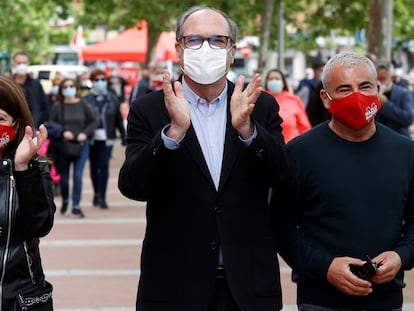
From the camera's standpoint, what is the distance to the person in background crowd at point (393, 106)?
11406 mm

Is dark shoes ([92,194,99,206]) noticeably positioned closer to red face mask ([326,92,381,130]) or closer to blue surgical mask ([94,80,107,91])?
blue surgical mask ([94,80,107,91])

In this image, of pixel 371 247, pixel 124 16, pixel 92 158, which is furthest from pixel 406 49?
pixel 371 247

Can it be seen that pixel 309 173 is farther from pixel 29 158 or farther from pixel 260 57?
pixel 260 57

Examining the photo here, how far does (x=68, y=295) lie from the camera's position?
9.19 meters

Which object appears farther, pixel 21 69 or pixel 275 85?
pixel 21 69

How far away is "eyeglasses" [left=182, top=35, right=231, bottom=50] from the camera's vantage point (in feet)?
14.8

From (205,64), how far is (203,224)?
1.97 ft

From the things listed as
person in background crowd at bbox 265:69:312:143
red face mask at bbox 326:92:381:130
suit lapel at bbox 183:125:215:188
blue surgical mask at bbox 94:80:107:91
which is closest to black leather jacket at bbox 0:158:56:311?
suit lapel at bbox 183:125:215:188

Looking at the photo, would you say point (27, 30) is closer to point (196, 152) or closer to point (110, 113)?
point (110, 113)

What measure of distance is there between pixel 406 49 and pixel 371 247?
64.8 m

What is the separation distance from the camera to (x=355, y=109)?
455 centimetres

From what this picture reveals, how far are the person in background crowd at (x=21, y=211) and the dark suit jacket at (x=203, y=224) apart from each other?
12.8 inches

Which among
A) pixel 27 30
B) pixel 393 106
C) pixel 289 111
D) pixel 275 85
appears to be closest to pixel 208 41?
pixel 393 106

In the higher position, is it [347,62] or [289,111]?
[347,62]
